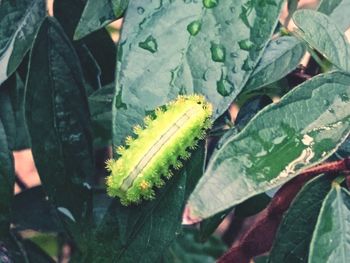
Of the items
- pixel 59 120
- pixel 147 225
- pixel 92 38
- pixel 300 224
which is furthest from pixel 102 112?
pixel 300 224

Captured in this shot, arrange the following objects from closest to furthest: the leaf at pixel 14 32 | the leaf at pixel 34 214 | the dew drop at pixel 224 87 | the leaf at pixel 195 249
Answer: the dew drop at pixel 224 87 < the leaf at pixel 14 32 < the leaf at pixel 34 214 < the leaf at pixel 195 249


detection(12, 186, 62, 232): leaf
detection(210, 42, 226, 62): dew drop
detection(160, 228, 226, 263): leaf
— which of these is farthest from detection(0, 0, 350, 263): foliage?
detection(160, 228, 226, 263): leaf

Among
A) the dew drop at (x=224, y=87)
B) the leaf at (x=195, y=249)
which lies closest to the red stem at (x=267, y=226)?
the dew drop at (x=224, y=87)

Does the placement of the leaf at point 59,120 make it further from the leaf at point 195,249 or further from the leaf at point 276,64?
the leaf at point 195,249

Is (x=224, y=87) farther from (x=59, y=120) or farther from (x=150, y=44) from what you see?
(x=59, y=120)

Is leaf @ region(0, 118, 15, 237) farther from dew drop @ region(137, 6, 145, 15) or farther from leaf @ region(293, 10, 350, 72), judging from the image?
leaf @ region(293, 10, 350, 72)

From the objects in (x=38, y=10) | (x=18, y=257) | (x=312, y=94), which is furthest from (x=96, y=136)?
(x=312, y=94)
